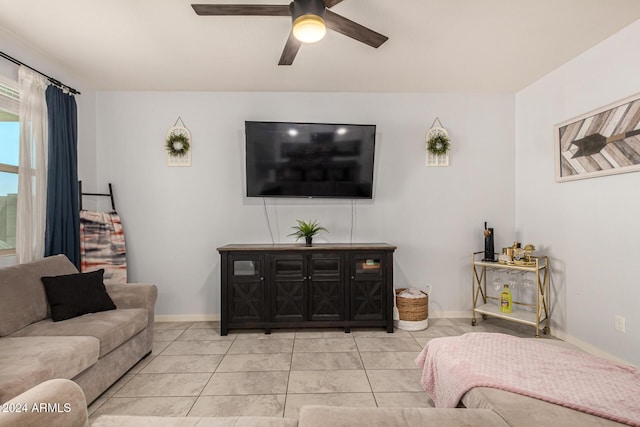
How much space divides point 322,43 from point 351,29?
698 mm

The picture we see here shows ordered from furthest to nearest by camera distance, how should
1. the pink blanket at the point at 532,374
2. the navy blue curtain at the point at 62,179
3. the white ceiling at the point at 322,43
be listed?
the navy blue curtain at the point at 62,179, the white ceiling at the point at 322,43, the pink blanket at the point at 532,374

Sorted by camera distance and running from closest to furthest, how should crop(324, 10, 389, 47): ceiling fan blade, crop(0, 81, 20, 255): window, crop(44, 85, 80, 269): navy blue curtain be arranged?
crop(324, 10, 389, 47): ceiling fan blade
crop(0, 81, 20, 255): window
crop(44, 85, 80, 269): navy blue curtain

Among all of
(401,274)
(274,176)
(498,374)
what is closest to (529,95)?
(401,274)

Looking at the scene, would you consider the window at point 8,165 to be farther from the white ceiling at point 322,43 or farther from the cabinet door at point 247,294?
the cabinet door at point 247,294

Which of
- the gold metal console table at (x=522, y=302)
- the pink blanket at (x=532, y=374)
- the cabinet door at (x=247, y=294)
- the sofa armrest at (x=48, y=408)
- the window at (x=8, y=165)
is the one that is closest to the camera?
the sofa armrest at (x=48, y=408)

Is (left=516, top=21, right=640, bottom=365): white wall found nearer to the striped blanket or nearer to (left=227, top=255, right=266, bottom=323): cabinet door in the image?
(left=227, top=255, right=266, bottom=323): cabinet door

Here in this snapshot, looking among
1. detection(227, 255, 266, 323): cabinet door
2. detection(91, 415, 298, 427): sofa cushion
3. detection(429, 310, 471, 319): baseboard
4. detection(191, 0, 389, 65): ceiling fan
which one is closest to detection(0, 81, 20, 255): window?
detection(227, 255, 266, 323): cabinet door

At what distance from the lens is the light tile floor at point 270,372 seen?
81.4 inches

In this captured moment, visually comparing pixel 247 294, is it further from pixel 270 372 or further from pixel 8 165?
pixel 8 165

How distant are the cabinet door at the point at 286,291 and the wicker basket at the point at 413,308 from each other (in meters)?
1.05

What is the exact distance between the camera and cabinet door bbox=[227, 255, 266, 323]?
3.27 metres

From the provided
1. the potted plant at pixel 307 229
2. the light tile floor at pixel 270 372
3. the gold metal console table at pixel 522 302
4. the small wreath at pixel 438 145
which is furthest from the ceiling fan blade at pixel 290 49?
the gold metal console table at pixel 522 302

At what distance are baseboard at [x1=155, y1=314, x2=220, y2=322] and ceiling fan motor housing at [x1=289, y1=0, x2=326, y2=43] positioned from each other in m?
3.10

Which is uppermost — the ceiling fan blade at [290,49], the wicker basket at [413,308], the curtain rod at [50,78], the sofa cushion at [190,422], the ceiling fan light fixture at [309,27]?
the curtain rod at [50,78]
